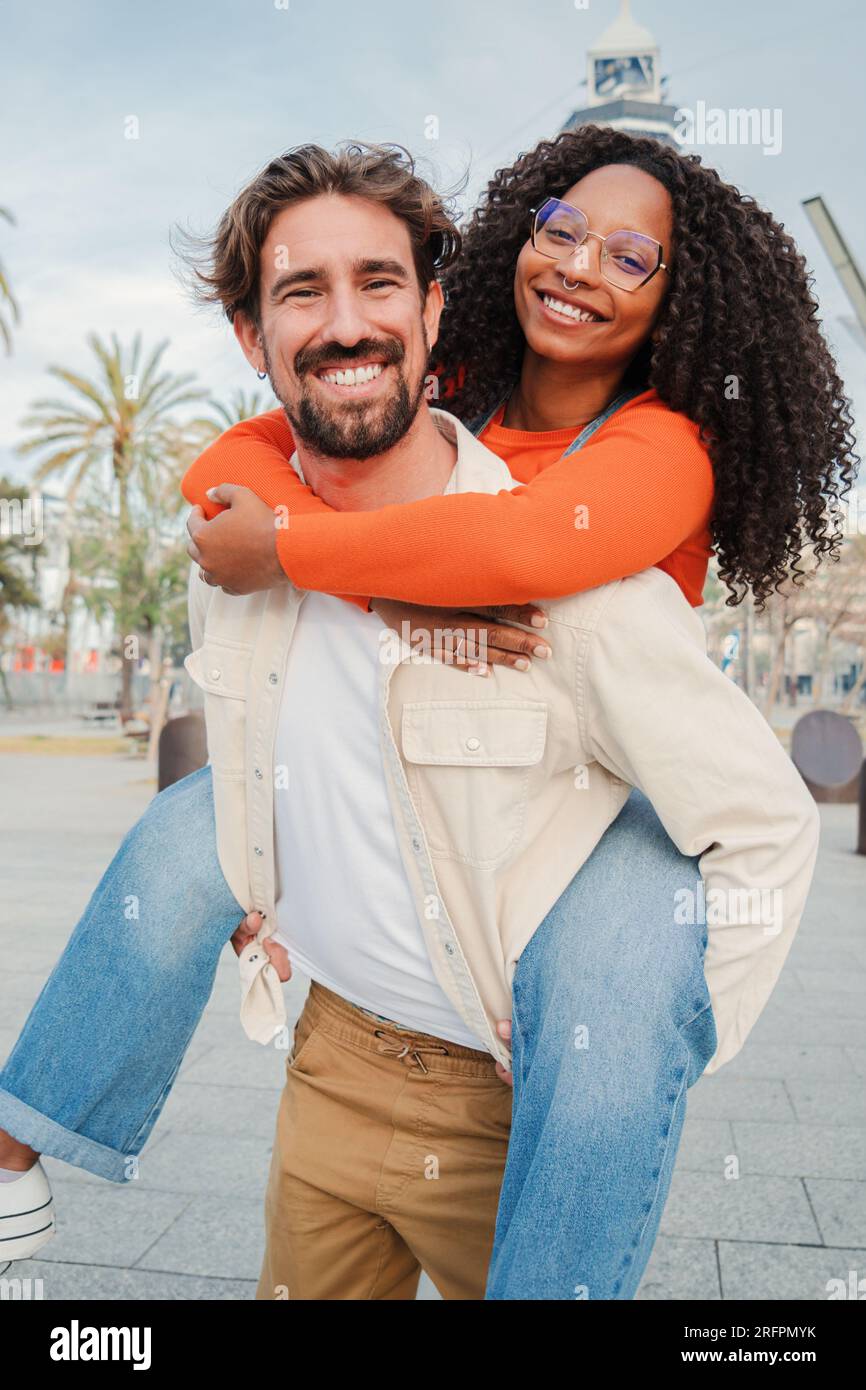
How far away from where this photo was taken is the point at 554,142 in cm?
271

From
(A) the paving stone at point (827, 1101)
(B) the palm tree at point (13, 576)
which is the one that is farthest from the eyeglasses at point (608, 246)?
(B) the palm tree at point (13, 576)

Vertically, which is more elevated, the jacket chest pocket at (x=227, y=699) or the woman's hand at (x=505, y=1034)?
the jacket chest pocket at (x=227, y=699)

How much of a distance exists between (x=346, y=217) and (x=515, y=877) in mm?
1122

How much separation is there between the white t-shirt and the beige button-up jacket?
0.13 ft

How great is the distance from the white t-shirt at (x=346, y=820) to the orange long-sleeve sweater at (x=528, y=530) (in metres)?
0.12

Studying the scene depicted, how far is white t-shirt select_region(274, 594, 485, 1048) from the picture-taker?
6.74 ft

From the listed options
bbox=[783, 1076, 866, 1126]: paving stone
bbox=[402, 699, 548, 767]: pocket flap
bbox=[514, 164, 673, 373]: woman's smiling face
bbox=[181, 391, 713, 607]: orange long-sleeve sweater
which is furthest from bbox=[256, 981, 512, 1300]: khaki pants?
bbox=[783, 1076, 866, 1126]: paving stone

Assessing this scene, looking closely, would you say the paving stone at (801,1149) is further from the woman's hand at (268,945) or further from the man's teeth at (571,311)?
the man's teeth at (571,311)

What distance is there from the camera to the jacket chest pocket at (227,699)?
2152mm

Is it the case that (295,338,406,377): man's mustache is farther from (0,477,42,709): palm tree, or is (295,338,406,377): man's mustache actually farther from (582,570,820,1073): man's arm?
(0,477,42,709): palm tree

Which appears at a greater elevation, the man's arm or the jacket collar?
the jacket collar
